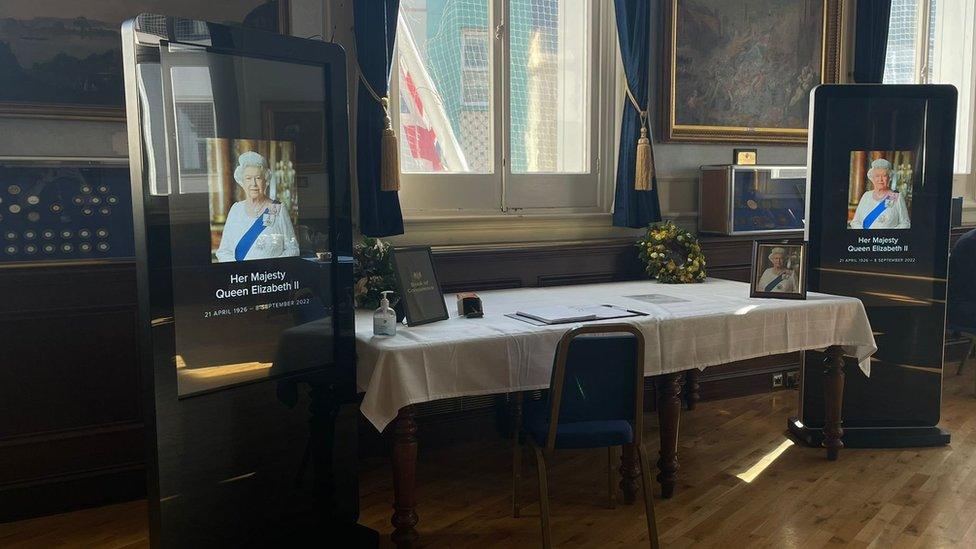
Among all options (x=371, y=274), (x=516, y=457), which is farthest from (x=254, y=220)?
(x=516, y=457)

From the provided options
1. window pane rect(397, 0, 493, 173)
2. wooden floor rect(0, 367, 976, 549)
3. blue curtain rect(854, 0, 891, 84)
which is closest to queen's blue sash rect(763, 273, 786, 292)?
wooden floor rect(0, 367, 976, 549)

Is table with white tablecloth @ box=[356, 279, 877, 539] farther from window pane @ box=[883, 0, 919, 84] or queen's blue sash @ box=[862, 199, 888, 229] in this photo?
window pane @ box=[883, 0, 919, 84]

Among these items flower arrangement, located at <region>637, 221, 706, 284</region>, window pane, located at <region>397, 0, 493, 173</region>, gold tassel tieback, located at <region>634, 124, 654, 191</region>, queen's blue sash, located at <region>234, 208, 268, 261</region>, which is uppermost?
window pane, located at <region>397, 0, 493, 173</region>

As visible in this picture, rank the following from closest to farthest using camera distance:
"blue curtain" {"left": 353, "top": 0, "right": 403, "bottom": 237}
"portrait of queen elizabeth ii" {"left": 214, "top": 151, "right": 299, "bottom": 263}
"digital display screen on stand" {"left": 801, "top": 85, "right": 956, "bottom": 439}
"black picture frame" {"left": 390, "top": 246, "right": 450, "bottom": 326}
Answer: "portrait of queen elizabeth ii" {"left": 214, "top": 151, "right": 299, "bottom": 263} < "black picture frame" {"left": 390, "top": 246, "right": 450, "bottom": 326} < "blue curtain" {"left": 353, "top": 0, "right": 403, "bottom": 237} < "digital display screen on stand" {"left": 801, "top": 85, "right": 956, "bottom": 439}

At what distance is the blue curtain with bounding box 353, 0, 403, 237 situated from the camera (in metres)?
3.93

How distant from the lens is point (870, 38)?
5637mm

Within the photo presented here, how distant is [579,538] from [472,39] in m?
2.65

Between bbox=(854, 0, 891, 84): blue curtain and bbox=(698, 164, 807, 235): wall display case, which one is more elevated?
bbox=(854, 0, 891, 84): blue curtain

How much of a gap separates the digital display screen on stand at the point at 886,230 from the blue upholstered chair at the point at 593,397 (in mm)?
1838

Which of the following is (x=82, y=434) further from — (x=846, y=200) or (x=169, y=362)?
(x=846, y=200)

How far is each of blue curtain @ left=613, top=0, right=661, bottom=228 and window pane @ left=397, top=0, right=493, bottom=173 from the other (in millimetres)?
809

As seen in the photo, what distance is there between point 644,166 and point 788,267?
3.47ft

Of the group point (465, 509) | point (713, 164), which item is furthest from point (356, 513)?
point (713, 164)

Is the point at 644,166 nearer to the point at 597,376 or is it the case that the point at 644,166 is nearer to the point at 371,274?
the point at 371,274
